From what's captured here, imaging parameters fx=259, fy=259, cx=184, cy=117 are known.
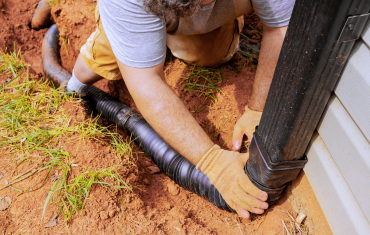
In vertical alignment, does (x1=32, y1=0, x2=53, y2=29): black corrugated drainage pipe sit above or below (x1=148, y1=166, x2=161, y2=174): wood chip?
above

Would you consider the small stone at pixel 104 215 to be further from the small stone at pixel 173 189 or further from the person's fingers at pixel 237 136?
the person's fingers at pixel 237 136

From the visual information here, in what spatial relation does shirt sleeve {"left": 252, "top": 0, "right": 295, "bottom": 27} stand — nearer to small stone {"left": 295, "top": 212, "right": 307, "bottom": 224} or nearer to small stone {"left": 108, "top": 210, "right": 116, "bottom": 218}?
small stone {"left": 295, "top": 212, "right": 307, "bottom": 224}

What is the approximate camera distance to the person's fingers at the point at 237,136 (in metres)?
2.00

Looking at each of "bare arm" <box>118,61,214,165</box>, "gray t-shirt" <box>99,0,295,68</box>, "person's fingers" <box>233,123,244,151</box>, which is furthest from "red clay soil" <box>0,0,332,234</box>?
"gray t-shirt" <box>99,0,295,68</box>

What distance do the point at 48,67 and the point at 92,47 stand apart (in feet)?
4.20

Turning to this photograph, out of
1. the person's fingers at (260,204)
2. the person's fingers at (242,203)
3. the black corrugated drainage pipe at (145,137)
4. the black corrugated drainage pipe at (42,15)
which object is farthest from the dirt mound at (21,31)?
the person's fingers at (260,204)

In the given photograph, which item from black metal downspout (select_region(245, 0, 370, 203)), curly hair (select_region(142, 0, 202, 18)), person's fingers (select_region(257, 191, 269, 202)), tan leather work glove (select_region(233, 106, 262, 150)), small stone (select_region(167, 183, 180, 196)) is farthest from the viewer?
small stone (select_region(167, 183, 180, 196))

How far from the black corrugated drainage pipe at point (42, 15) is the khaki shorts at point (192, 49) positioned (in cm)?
168

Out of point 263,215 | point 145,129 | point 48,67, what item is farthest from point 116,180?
point 48,67

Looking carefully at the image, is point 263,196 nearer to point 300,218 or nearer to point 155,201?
point 300,218

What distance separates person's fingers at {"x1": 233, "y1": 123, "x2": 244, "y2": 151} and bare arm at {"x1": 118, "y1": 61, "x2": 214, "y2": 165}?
0.48 metres

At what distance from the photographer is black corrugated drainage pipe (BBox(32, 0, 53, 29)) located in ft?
11.5

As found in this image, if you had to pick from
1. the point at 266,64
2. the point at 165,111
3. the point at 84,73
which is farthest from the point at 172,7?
the point at 84,73

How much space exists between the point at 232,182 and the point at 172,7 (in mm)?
1067
